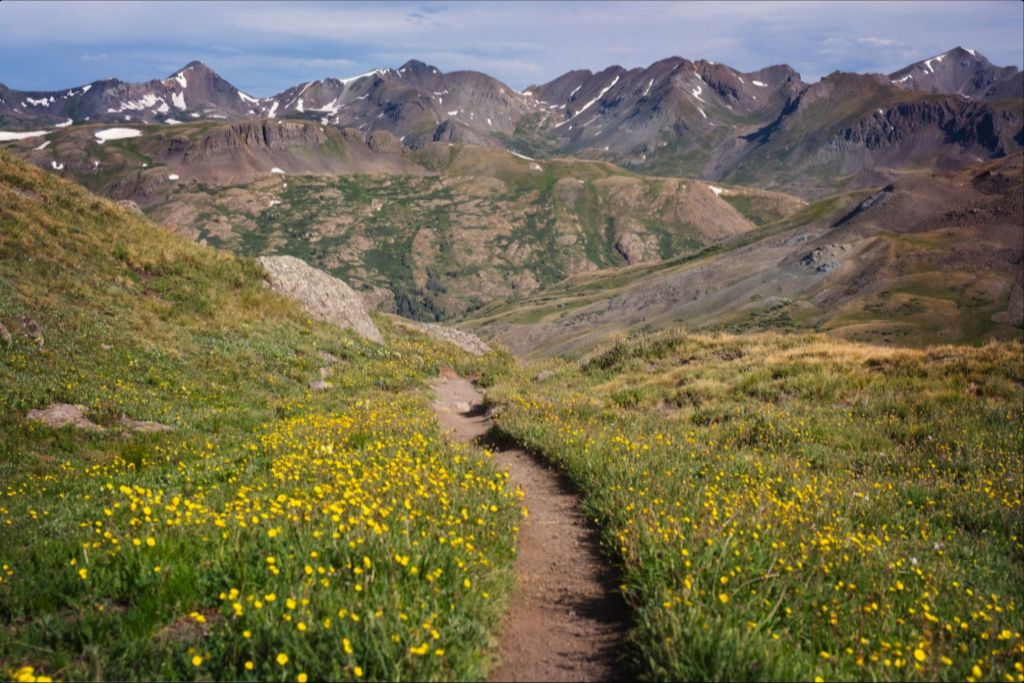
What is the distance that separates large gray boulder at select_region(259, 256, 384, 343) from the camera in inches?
1134

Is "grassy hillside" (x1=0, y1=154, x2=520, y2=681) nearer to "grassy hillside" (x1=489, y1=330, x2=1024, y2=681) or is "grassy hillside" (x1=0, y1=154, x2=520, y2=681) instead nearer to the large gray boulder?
"grassy hillside" (x1=489, y1=330, x2=1024, y2=681)

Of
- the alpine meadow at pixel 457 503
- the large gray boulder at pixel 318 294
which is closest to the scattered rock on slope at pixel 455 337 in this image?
the large gray boulder at pixel 318 294

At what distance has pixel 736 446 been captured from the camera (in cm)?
1283

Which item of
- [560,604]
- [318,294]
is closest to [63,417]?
[560,604]

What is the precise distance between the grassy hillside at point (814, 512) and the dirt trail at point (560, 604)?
0.34 meters

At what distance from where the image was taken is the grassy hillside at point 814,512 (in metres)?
5.11

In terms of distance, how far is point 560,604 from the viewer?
21.1 feet

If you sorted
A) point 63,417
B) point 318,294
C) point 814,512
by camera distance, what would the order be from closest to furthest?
1. point 814,512
2. point 63,417
3. point 318,294

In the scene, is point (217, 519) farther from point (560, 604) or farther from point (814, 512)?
point (814, 512)

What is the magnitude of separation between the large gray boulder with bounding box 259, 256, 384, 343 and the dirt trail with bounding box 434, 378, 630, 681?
68.3ft

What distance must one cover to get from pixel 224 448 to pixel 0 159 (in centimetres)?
2202

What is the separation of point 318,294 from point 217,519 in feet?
80.7

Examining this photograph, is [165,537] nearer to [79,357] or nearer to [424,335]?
[79,357]

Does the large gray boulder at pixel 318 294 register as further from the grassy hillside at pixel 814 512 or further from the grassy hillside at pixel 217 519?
the grassy hillside at pixel 814 512
